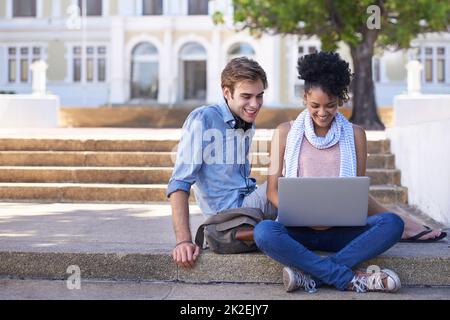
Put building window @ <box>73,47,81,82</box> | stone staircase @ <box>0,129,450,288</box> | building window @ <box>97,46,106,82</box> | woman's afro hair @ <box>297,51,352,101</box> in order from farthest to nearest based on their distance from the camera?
building window @ <box>73,47,81,82</box> → building window @ <box>97,46,106,82</box> → stone staircase @ <box>0,129,450,288</box> → woman's afro hair @ <box>297,51,352,101</box>

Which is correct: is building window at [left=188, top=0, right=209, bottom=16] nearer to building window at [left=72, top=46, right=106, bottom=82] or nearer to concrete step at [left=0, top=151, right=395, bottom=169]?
building window at [left=72, top=46, right=106, bottom=82]

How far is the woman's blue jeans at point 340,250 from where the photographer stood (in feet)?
13.0

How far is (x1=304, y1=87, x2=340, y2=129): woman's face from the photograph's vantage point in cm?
414

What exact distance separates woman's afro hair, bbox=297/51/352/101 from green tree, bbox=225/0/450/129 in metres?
11.6

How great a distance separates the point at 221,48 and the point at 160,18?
3.23m

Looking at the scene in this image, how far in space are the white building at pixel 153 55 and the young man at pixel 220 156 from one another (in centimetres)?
2638

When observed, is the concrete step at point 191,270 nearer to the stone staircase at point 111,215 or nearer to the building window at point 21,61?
the stone staircase at point 111,215

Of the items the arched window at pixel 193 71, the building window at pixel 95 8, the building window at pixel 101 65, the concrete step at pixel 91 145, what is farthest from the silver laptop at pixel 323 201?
the building window at pixel 95 8

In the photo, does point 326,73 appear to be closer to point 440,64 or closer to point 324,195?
point 324,195

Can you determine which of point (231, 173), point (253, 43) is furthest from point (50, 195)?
point (253, 43)

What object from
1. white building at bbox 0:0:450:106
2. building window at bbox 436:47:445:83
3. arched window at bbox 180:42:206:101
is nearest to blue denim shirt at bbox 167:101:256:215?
white building at bbox 0:0:450:106

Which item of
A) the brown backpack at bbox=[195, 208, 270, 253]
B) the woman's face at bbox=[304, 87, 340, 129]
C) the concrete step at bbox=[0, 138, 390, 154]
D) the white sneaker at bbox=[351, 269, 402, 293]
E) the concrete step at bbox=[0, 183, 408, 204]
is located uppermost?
the woman's face at bbox=[304, 87, 340, 129]

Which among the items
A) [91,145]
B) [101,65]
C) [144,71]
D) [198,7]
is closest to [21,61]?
[101,65]

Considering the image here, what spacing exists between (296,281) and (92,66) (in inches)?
1221
